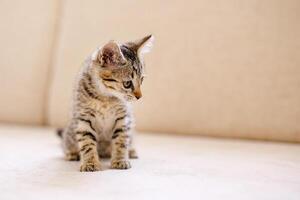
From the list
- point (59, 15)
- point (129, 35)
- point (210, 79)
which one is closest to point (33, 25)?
point (59, 15)

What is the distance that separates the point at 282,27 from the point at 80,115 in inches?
35.8

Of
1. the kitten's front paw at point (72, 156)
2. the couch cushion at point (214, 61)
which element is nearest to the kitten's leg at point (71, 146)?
the kitten's front paw at point (72, 156)

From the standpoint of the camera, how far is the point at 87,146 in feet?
4.83

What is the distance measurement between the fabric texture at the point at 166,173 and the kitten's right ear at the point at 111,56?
31 cm

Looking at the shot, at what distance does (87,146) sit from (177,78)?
700 mm

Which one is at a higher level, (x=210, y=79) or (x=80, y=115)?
(x=210, y=79)

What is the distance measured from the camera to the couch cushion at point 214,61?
1.91 m

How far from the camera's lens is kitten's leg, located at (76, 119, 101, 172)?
140 centimetres

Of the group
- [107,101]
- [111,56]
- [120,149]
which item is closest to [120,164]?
[120,149]

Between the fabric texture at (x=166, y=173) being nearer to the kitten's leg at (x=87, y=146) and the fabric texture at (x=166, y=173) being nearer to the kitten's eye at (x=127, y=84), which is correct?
the kitten's leg at (x=87, y=146)

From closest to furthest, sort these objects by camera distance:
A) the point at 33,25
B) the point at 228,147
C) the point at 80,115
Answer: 1. the point at 80,115
2. the point at 228,147
3. the point at 33,25

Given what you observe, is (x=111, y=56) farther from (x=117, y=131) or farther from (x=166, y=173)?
(x=166, y=173)

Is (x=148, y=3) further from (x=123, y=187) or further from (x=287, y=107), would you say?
(x=123, y=187)

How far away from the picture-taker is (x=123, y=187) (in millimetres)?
1138
